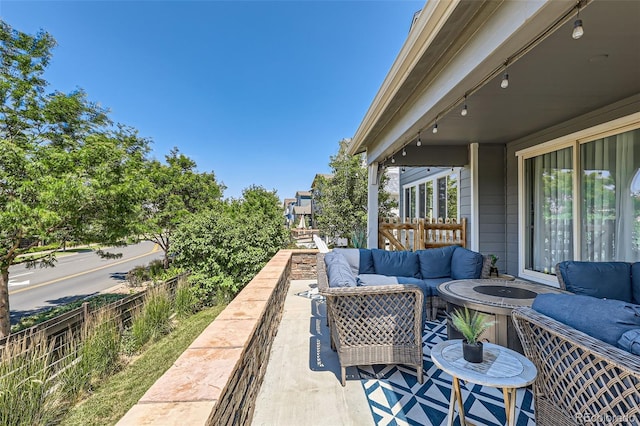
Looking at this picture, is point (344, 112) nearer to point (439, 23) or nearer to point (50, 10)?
point (50, 10)

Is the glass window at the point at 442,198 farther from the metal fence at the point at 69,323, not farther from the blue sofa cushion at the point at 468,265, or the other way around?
the metal fence at the point at 69,323

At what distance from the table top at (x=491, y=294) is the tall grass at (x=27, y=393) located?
4275 mm

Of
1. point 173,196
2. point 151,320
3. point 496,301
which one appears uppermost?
point 173,196

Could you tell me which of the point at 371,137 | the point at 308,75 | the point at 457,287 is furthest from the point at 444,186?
the point at 308,75

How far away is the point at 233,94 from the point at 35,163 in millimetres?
9004

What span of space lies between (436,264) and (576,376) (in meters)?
3.12

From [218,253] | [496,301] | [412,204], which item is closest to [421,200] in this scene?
[412,204]

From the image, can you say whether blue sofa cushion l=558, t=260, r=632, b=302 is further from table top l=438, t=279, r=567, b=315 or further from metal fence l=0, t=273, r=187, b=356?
metal fence l=0, t=273, r=187, b=356

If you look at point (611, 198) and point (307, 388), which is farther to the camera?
point (611, 198)

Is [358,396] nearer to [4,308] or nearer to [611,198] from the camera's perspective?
[611,198]

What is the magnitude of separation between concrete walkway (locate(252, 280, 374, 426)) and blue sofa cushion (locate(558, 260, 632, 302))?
2.38 meters

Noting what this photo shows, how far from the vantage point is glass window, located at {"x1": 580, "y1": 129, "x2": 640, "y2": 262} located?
3.38m

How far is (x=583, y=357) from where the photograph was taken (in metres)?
1.21

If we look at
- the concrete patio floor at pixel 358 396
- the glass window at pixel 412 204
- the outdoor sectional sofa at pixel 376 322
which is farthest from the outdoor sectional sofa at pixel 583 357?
the glass window at pixel 412 204
